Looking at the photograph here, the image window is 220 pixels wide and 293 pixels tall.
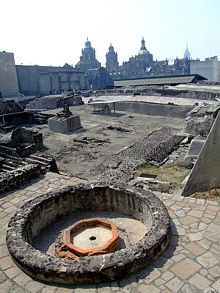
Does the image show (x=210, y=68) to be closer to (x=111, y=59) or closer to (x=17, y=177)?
(x=111, y=59)

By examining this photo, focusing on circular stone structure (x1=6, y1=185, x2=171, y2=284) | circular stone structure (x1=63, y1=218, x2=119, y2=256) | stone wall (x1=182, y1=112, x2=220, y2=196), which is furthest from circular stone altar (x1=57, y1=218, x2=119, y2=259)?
stone wall (x1=182, y1=112, x2=220, y2=196)

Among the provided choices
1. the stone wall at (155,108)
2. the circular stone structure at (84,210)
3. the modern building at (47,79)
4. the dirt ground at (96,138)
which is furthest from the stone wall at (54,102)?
the circular stone structure at (84,210)

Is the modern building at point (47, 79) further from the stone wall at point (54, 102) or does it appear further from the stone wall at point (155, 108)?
the stone wall at point (155, 108)

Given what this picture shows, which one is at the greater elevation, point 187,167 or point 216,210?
point 216,210

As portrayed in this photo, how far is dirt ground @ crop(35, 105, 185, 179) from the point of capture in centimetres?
1448

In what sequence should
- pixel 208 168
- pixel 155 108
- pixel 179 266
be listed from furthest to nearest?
pixel 155 108 → pixel 208 168 → pixel 179 266

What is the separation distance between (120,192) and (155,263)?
2158 mm

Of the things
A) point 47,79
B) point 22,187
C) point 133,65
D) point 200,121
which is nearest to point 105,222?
point 22,187

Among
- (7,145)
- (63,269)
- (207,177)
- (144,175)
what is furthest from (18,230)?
(7,145)

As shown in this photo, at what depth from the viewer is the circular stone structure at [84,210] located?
13.6 feet

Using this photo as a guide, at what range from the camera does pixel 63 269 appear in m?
4.13

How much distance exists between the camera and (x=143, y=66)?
72.5 meters

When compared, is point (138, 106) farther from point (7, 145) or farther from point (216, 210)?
point (216, 210)

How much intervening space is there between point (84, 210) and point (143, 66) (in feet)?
230
